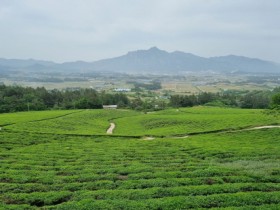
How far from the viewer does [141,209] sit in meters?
17.9

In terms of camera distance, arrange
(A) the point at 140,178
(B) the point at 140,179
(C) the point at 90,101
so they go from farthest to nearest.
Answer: (C) the point at 90,101
(A) the point at 140,178
(B) the point at 140,179

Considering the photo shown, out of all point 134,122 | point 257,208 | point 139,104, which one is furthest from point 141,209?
point 139,104

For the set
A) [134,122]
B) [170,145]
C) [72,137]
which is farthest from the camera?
[134,122]

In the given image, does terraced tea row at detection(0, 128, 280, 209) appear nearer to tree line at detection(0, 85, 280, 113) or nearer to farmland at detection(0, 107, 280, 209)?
farmland at detection(0, 107, 280, 209)

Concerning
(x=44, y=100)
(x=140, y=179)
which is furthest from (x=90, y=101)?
(x=140, y=179)

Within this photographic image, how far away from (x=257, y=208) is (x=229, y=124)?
4719 cm

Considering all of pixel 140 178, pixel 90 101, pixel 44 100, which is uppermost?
pixel 44 100

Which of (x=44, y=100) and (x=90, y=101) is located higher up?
(x=44, y=100)

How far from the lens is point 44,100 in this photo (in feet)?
528

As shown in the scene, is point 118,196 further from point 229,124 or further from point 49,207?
point 229,124

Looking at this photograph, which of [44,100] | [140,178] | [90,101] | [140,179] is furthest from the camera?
[44,100]

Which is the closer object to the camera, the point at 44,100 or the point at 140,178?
the point at 140,178

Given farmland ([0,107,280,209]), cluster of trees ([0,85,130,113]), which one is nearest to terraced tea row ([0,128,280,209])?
farmland ([0,107,280,209])

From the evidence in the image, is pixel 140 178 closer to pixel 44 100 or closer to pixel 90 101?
pixel 90 101
